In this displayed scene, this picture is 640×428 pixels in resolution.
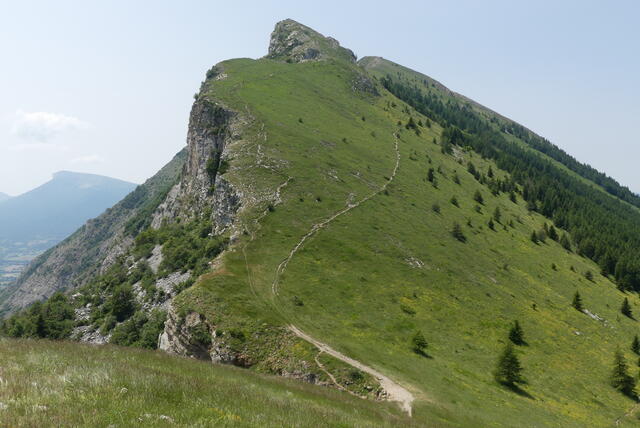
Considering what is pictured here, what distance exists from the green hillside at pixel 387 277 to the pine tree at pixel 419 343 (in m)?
0.63

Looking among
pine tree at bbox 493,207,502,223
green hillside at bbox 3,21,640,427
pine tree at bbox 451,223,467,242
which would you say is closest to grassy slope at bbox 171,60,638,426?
green hillside at bbox 3,21,640,427

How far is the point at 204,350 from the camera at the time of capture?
3588 cm

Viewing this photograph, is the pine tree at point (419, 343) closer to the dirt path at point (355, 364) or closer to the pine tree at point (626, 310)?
the dirt path at point (355, 364)

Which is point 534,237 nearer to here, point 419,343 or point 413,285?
point 413,285

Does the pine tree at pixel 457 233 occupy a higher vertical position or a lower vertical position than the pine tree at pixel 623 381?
higher

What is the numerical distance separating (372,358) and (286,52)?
17674 centimetres

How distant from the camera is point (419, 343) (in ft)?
133

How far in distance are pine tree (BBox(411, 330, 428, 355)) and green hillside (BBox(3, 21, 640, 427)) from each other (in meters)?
0.63

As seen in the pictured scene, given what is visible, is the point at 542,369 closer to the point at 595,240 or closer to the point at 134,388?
the point at 134,388

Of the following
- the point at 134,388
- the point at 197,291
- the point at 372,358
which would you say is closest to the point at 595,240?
the point at 372,358

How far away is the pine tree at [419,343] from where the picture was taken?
40.5 meters

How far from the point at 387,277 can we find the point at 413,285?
432 centimetres

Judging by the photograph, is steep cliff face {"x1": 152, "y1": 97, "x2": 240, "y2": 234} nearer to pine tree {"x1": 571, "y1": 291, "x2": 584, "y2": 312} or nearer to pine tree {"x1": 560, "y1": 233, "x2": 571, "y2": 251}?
pine tree {"x1": 571, "y1": 291, "x2": 584, "y2": 312}

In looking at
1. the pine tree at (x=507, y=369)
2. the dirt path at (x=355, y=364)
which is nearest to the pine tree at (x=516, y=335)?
the pine tree at (x=507, y=369)
